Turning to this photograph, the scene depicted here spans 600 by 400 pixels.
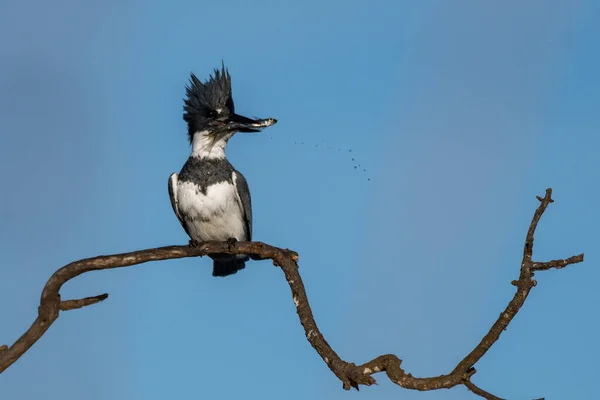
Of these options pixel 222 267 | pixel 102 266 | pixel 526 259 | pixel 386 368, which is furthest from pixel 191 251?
pixel 222 267

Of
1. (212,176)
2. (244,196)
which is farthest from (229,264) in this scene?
(212,176)

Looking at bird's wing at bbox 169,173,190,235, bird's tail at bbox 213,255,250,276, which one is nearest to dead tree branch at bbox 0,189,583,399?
bird's wing at bbox 169,173,190,235

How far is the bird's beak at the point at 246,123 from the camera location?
31.0ft

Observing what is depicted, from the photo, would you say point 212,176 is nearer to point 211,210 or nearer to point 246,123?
point 211,210

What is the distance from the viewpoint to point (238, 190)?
10.6 m

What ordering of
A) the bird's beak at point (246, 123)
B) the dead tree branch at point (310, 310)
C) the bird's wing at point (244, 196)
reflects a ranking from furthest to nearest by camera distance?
1. the bird's wing at point (244, 196)
2. the bird's beak at point (246, 123)
3. the dead tree branch at point (310, 310)

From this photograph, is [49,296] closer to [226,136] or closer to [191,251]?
[191,251]

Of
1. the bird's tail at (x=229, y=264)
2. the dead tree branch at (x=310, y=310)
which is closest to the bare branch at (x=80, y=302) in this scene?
the dead tree branch at (x=310, y=310)

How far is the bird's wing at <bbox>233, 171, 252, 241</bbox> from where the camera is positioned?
34.8ft

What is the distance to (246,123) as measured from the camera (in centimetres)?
1009

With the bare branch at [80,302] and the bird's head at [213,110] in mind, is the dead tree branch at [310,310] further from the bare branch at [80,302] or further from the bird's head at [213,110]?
the bird's head at [213,110]

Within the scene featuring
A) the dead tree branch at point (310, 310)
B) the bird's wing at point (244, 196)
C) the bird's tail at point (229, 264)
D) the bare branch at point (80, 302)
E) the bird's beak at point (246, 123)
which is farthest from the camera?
the bird's tail at point (229, 264)

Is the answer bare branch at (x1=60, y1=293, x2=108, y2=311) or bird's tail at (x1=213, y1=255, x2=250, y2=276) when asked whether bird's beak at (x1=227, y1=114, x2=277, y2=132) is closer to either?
bird's tail at (x1=213, y1=255, x2=250, y2=276)

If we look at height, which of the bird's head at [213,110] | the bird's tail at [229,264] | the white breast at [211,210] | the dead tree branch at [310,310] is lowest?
the dead tree branch at [310,310]
